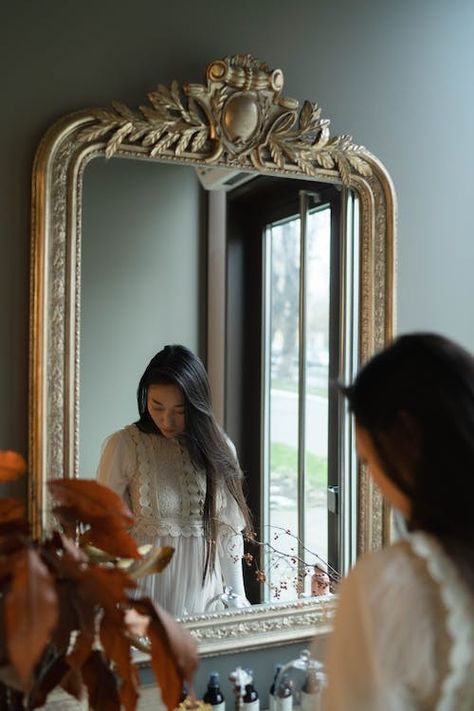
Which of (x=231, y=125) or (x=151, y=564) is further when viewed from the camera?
(x=231, y=125)

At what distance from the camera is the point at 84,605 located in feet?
3.20

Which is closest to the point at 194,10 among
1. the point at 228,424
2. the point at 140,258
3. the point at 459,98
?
the point at 140,258

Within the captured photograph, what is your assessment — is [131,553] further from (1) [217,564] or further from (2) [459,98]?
(2) [459,98]

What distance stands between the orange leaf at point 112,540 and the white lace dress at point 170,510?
→ 0.32m

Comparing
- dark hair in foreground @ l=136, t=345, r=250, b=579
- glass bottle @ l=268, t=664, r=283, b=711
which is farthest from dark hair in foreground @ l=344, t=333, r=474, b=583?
glass bottle @ l=268, t=664, r=283, b=711

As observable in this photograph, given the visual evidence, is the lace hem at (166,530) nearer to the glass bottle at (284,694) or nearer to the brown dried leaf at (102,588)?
the glass bottle at (284,694)

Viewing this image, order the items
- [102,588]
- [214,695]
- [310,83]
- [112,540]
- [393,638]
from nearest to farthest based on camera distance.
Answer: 1. [393,638]
2. [102,588]
3. [112,540]
4. [214,695]
5. [310,83]

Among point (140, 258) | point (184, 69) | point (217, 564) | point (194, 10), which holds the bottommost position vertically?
point (217, 564)

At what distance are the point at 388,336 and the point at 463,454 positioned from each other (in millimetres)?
806

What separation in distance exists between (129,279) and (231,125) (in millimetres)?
353

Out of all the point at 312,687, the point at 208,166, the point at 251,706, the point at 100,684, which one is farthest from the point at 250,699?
the point at 208,166

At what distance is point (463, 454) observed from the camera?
0.87 m

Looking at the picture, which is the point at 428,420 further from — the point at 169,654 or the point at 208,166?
the point at 208,166

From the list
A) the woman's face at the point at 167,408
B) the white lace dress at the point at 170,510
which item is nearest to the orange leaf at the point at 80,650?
the white lace dress at the point at 170,510
